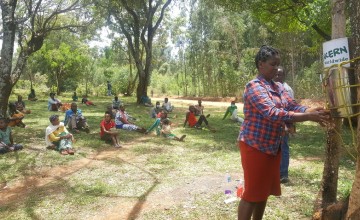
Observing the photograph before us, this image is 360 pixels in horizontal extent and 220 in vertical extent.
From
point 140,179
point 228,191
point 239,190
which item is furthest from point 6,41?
point 239,190

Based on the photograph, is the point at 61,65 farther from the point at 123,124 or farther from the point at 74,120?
the point at 74,120

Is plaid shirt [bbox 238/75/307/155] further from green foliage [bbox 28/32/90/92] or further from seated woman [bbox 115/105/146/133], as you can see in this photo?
green foliage [bbox 28/32/90/92]

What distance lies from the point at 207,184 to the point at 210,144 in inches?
142

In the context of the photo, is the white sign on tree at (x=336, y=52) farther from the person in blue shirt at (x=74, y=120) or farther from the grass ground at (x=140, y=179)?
the person in blue shirt at (x=74, y=120)

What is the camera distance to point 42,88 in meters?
29.4

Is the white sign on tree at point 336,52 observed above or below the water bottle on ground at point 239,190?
above

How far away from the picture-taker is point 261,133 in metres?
2.65

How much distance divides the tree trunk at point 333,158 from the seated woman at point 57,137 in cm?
554

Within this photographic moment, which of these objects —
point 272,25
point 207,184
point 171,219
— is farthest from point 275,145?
point 272,25

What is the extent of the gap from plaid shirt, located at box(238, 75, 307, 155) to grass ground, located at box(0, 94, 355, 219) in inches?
75.0

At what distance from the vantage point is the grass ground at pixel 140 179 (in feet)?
15.2

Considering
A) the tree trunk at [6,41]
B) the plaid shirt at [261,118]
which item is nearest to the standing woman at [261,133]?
the plaid shirt at [261,118]

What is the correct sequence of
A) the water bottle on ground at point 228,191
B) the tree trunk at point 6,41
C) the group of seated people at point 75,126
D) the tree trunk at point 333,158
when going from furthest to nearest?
the tree trunk at point 6,41
the group of seated people at point 75,126
the water bottle on ground at point 228,191
the tree trunk at point 333,158

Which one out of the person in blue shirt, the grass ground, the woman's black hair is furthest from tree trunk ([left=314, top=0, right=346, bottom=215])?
the person in blue shirt
